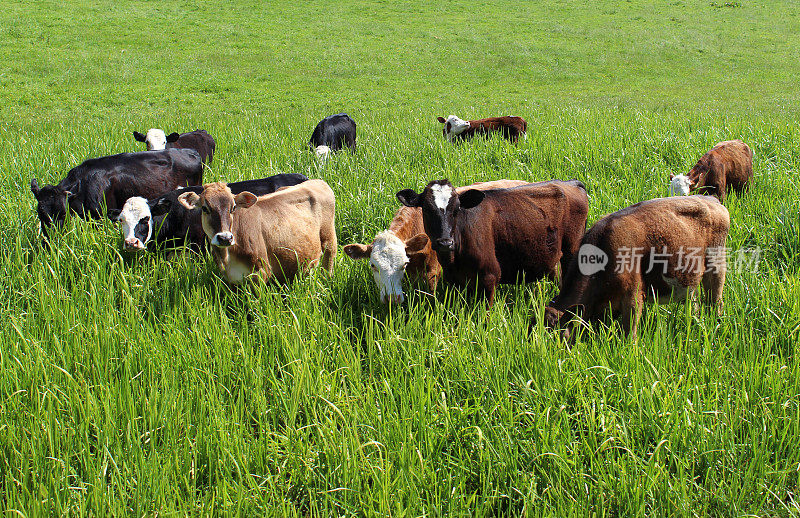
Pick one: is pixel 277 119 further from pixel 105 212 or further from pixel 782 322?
pixel 782 322

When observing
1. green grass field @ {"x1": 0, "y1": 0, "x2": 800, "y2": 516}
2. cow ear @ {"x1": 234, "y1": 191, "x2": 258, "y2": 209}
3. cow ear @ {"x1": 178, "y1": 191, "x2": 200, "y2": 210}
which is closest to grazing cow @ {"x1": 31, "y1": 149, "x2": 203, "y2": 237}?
green grass field @ {"x1": 0, "y1": 0, "x2": 800, "y2": 516}

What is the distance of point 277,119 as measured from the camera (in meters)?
13.7

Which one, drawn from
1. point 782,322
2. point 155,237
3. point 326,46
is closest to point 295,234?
point 155,237

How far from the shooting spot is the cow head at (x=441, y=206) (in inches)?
168

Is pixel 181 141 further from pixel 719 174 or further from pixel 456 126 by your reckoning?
pixel 719 174

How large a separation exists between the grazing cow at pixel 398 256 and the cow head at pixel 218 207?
3.03 ft

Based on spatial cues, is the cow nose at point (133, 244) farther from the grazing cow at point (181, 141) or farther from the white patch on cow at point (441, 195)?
the grazing cow at point (181, 141)

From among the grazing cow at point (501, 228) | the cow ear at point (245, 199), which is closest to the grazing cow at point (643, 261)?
the grazing cow at point (501, 228)

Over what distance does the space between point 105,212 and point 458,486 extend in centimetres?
468

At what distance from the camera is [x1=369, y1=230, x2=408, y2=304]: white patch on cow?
4.40 m

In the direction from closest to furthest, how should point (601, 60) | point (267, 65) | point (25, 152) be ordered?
point (25, 152), point (267, 65), point (601, 60)

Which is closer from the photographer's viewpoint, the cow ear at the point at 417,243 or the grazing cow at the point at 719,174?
the cow ear at the point at 417,243

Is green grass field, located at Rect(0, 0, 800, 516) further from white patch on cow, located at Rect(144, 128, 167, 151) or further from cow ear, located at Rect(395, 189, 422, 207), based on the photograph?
white patch on cow, located at Rect(144, 128, 167, 151)

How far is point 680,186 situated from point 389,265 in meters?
3.76
